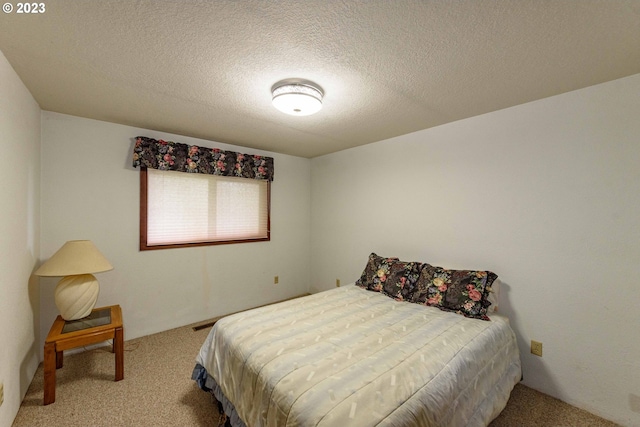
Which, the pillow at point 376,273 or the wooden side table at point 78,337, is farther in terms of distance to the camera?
the pillow at point 376,273

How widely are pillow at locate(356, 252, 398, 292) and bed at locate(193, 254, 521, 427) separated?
0.46 m

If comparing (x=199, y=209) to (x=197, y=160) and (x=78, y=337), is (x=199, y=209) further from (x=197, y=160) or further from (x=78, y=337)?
(x=78, y=337)

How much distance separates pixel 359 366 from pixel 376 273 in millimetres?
1558

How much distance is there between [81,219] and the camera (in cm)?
260

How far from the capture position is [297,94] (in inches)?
70.7

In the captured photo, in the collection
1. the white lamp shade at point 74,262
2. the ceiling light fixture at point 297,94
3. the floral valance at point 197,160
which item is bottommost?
the white lamp shade at point 74,262

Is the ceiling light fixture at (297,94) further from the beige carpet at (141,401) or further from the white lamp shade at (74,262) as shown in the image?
the beige carpet at (141,401)

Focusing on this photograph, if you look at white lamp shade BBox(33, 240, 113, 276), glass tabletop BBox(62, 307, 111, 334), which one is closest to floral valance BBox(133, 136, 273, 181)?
white lamp shade BBox(33, 240, 113, 276)

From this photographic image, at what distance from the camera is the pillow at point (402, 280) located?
2623 millimetres

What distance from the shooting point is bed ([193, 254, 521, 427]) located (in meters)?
1.21

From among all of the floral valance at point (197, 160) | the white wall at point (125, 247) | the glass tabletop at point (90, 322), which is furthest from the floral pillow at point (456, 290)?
the glass tabletop at point (90, 322)

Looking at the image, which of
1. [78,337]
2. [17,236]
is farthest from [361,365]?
[17,236]

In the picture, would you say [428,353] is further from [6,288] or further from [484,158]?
[6,288]

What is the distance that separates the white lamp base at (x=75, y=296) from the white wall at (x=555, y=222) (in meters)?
3.09
